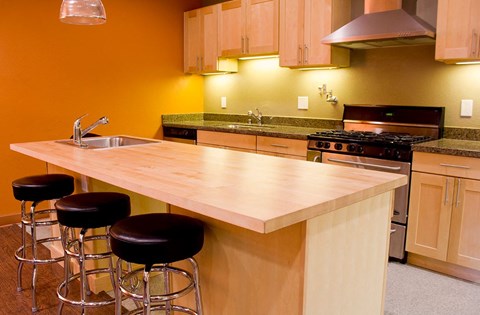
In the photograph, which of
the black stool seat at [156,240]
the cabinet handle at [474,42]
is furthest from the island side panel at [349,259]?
the cabinet handle at [474,42]

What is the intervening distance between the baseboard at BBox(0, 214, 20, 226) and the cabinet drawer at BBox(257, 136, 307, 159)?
2.45 m

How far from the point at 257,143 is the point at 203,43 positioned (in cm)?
158

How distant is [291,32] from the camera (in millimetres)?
3939

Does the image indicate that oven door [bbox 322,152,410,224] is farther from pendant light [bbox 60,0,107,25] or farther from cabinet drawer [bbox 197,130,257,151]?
pendant light [bbox 60,0,107,25]

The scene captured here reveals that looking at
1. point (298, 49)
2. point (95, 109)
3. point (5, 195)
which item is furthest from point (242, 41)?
point (5, 195)

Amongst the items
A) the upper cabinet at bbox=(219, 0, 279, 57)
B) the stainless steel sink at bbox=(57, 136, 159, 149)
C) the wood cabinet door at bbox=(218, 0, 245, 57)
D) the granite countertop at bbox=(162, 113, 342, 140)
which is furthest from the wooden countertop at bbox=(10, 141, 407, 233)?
the wood cabinet door at bbox=(218, 0, 245, 57)

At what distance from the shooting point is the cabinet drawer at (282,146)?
362 cm

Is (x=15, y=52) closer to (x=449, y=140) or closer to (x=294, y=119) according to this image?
(x=294, y=119)

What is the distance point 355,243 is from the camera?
163 centimetres

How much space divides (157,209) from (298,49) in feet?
6.66

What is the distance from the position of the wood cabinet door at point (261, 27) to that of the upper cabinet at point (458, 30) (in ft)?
5.10

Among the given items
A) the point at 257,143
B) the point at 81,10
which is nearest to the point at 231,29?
the point at 257,143

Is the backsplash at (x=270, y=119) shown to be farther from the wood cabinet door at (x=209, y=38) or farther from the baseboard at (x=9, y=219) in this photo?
the baseboard at (x=9, y=219)

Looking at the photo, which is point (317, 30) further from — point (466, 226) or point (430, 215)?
point (466, 226)
